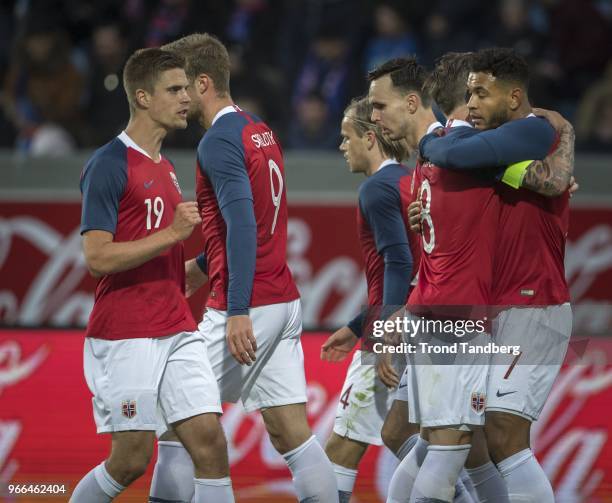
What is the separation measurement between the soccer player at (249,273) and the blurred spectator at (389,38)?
18.2 feet

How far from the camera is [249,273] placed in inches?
191

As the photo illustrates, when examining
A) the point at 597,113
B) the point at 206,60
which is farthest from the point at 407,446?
the point at 597,113

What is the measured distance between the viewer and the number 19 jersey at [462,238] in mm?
4602

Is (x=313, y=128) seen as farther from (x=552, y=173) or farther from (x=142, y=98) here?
(x=552, y=173)

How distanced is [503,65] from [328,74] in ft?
20.1

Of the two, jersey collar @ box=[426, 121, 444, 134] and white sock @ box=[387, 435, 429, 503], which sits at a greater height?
jersey collar @ box=[426, 121, 444, 134]

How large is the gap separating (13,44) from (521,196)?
7.37 m

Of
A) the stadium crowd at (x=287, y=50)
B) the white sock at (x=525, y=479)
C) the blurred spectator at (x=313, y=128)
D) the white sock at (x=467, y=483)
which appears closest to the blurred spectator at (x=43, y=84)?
the stadium crowd at (x=287, y=50)

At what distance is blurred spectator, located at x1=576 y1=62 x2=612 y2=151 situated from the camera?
405 inches

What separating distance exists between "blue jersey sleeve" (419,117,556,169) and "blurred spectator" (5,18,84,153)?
6.24m

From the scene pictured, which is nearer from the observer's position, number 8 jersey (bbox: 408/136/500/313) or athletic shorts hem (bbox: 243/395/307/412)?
number 8 jersey (bbox: 408/136/500/313)

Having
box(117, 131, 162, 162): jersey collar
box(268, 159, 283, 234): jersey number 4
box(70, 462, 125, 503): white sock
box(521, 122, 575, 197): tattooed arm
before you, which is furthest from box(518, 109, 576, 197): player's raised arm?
box(70, 462, 125, 503): white sock

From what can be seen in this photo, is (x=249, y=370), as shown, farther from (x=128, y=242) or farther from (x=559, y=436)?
(x=559, y=436)

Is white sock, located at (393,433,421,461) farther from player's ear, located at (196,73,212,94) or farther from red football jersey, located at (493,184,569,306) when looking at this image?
player's ear, located at (196,73,212,94)
